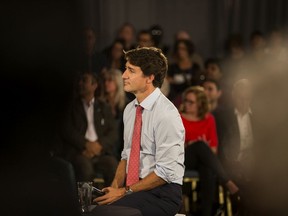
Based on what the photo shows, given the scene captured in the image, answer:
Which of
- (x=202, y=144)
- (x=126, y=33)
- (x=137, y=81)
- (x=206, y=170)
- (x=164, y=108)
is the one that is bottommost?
(x=206, y=170)

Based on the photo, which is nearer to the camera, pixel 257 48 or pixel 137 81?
pixel 137 81

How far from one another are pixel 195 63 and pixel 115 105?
4.27ft

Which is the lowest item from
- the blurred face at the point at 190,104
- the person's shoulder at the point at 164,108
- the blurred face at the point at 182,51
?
the blurred face at the point at 190,104

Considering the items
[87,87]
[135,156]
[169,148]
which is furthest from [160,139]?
[87,87]

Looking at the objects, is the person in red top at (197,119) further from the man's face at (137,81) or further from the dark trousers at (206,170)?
the man's face at (137,81)

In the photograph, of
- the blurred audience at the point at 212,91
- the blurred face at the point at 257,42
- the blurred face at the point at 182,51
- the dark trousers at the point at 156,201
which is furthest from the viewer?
the blurred face at the point at 257,42

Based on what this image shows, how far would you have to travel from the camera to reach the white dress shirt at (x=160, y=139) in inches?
114

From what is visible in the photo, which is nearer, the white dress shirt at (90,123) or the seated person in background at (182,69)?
the white dress shirt at (90,123)

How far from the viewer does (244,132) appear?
523cm

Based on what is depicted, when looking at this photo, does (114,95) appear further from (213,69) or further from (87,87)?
(213,69)

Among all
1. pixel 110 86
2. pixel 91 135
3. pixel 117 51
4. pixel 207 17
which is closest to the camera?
pixel 91 135

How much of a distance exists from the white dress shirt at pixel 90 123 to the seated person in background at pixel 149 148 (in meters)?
1.84

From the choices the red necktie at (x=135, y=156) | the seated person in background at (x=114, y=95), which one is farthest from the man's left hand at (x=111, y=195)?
the seated person in background at (x=114, y=95)

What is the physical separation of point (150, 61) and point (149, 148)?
41 cm
